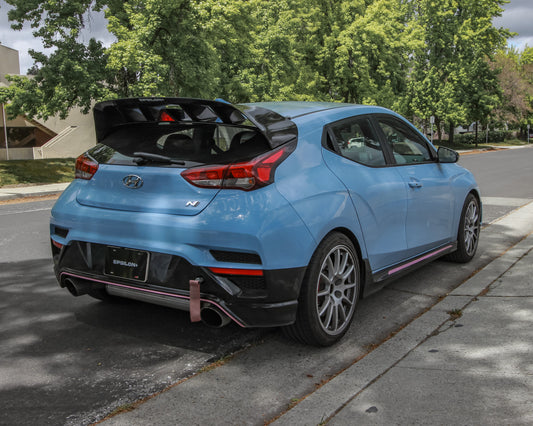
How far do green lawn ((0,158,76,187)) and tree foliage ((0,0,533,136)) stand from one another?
2109mm

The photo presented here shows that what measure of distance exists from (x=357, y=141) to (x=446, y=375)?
186cm

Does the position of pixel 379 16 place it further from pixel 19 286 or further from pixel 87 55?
pixel 19 286

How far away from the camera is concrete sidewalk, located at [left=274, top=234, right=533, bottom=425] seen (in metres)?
2.71

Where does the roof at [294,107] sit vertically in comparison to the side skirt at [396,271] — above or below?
above

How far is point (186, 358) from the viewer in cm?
359

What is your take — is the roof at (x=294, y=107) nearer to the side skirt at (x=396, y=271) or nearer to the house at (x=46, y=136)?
the side skirt at (x=396, y=271)

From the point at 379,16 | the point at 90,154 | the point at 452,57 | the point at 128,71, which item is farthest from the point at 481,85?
the point at 90,154

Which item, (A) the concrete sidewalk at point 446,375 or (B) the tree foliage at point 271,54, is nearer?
(A) the concrete sidewalk at point 446,375

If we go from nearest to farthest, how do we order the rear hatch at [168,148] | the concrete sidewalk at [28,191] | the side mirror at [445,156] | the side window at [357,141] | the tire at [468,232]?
the rear hatch at [168,148], the side window at [357,141], the side mirror at [445,156], the tire at [468,232], the concrete sidewalk at [28,191]

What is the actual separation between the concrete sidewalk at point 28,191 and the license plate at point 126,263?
46.0ft

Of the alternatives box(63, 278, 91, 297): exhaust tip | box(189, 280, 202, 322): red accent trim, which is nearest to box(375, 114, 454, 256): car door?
box(189, 280, 202, 322): red accent trim

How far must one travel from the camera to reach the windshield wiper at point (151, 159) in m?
3.46

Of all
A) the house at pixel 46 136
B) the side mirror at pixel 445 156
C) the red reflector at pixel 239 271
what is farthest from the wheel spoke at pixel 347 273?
the house at pixel 46 136

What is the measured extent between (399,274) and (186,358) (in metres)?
1.89
